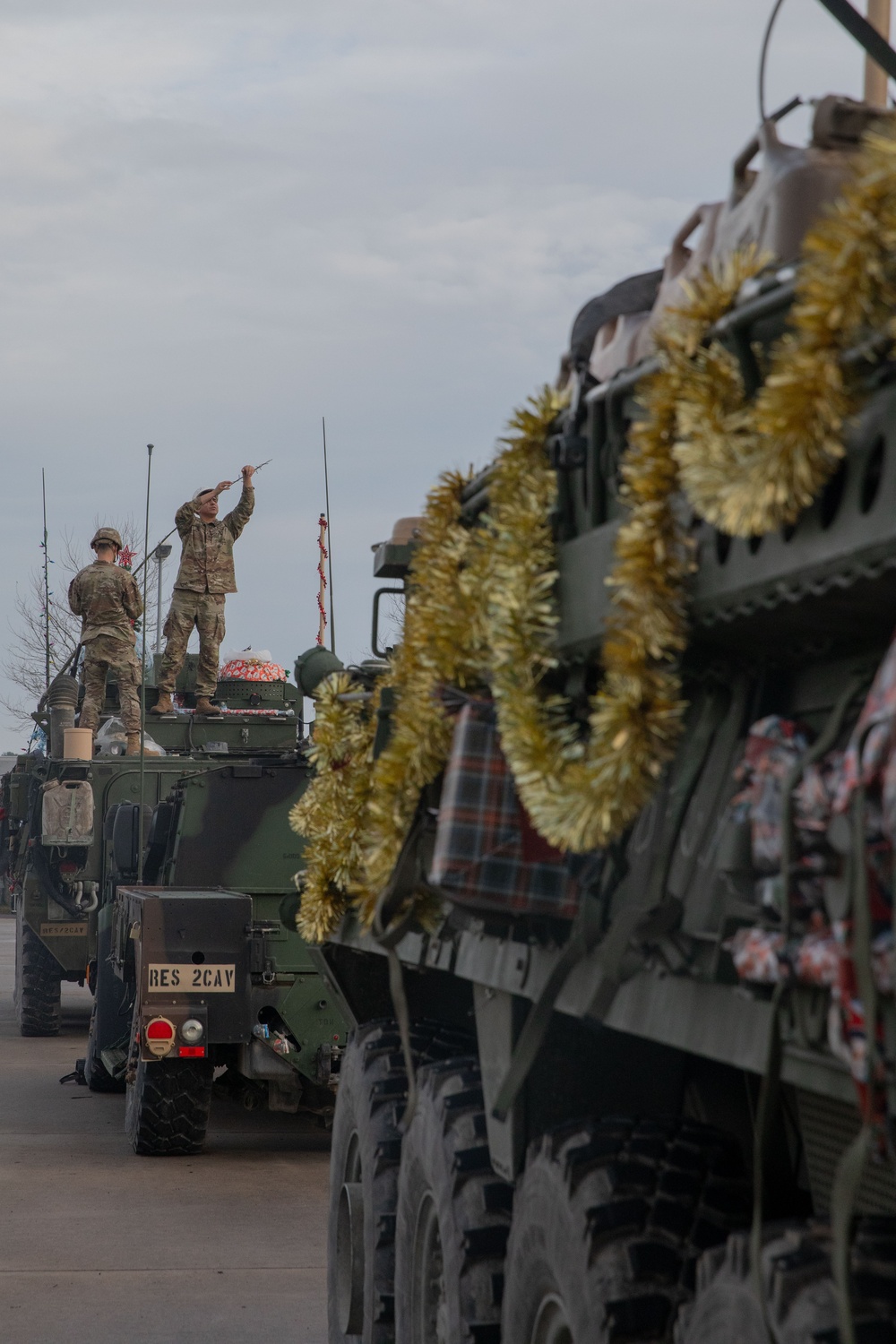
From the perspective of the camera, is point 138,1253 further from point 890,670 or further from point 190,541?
point 190,541

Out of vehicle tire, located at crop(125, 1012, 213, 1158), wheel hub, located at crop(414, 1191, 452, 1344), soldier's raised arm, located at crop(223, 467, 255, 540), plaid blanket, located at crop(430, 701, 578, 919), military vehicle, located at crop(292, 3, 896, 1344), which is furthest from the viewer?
soldier's raised arm, located at crop(223, 467, 255, 540)

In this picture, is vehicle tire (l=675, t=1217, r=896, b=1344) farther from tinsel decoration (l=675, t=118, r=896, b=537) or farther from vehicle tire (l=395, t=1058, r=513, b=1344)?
vehicle tire (l=395, t=1058, r=513, b=1344)

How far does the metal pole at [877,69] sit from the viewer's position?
11.9 feet

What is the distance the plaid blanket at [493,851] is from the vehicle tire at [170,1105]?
6.38 meters

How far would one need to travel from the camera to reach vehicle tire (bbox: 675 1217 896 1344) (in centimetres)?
204

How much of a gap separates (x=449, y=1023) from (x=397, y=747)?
6.00 ft

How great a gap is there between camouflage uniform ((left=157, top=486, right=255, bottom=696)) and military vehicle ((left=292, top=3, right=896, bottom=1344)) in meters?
10.9

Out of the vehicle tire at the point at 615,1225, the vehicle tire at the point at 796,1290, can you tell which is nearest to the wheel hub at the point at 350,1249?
the vehicle tire at the point at 615,1225

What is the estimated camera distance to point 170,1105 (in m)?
9.23

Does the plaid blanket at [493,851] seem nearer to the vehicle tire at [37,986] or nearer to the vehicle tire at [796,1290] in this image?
the vehicle tire at [796,1290]

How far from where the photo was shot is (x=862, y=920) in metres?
1.82

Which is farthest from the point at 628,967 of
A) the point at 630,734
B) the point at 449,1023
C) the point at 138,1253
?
the point at 138,1253

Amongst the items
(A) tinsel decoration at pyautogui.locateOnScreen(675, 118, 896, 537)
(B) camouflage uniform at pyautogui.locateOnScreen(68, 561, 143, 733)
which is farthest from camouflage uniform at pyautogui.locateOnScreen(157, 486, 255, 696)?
(A) tinsel decoration at pyautogui.locateOnScreen(675, 118, 896, 537)

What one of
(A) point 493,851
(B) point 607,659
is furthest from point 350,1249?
(B) point 607,659
